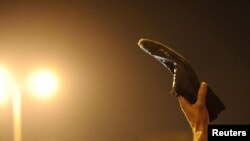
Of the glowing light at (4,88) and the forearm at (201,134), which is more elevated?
the glowing light at (4,88)

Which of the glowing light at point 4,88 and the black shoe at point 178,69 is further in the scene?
the glowing light at point 4,88

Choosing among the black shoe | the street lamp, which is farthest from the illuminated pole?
the black shoe

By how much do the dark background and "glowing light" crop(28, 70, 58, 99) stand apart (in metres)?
0.03

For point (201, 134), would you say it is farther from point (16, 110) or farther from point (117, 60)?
point (16, 110)

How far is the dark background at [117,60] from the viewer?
1.92 m

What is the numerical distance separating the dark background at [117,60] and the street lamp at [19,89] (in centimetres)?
3

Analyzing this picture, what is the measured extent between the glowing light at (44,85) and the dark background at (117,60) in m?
0.03

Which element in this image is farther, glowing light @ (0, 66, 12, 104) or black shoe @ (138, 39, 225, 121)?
glowing light @ (0, 66, 12, 104)

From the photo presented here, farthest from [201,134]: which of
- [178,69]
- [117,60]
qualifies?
[117,60]

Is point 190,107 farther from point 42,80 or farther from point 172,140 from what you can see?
point 42,80

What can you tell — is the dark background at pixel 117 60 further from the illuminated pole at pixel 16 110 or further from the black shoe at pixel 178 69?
the black shoe at pixel 178 69

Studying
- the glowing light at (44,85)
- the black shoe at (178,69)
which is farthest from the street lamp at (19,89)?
the black shoe at (178,69)

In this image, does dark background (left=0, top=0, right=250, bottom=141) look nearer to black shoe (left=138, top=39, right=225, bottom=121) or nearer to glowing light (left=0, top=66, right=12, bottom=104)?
glowing light (left=0, top=66, right=12, bottom=104)

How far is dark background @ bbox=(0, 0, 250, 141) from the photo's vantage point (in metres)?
1.92
